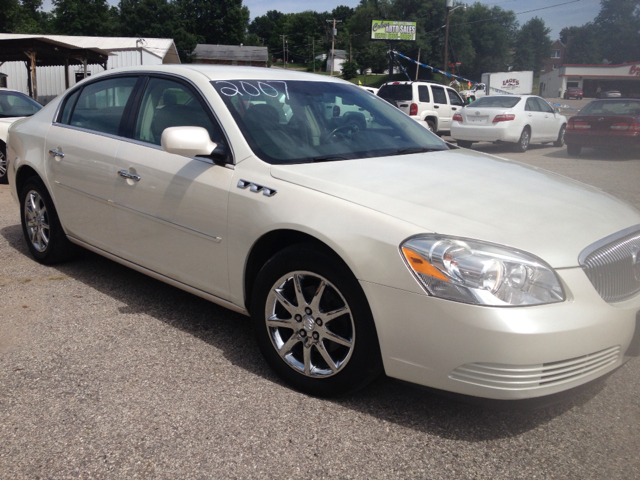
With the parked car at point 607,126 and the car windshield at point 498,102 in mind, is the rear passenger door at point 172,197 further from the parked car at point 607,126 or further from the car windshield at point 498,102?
the car windshield at point 498,102

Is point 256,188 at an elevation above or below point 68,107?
below

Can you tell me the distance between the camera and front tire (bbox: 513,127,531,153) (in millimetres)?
16016

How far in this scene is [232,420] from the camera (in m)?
2.69

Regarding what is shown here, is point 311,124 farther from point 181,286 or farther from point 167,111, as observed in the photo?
point 181,286

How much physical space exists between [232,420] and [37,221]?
120 inches

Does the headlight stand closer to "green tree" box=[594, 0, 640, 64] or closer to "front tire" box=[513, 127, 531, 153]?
"front tire" box=[513, 127, 531, 153]

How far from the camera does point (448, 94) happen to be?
19.6 meters

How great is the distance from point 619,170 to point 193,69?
11.4m

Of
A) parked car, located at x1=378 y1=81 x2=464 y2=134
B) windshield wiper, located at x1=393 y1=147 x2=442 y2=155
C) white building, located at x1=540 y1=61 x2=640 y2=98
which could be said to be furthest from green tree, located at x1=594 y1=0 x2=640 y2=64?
windshield wiper, located at x1=393 y1=147 x2=442 y2=155

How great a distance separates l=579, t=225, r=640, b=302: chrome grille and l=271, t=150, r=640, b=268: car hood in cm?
5

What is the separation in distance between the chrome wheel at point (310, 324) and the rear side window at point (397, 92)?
16322 mm

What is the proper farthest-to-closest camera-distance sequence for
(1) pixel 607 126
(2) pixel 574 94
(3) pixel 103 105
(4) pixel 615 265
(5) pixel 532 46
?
(5) pixel 532 46
(2) pixel 574 94
(1) pixel 607 126
(3) pixel 103 105
(4) pixel 615 265

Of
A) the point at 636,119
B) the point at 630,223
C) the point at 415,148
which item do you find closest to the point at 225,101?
the point at 415,148

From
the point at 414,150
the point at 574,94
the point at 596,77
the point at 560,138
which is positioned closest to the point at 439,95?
the point at 560,138
